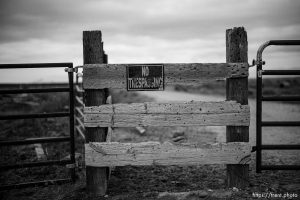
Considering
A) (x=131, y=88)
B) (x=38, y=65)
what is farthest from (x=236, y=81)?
(x=38, y=65)

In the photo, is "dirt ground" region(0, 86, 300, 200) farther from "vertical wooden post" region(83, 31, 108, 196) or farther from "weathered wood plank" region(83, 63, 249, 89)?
"weathered wood plank" region(83, 63, 249, 89)

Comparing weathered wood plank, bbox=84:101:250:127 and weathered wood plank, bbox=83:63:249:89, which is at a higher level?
weathered wood plank, bbox=83:63:249:89

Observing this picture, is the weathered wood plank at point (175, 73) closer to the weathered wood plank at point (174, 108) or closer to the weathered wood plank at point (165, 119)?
the weathered wood plank at point (174, 108)

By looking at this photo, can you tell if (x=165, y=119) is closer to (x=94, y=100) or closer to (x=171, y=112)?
(x=171, y=112)

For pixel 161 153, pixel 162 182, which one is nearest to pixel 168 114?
pixel 161 153

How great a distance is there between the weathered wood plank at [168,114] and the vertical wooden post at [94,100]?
0.44 ft

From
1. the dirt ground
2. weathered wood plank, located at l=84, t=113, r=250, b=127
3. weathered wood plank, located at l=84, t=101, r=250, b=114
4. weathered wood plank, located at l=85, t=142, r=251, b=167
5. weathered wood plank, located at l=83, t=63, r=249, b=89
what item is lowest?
the dirt ground

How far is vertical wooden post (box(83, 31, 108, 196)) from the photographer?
3.94 m

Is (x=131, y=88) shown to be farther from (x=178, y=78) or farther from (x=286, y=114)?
(x=286, y=114)

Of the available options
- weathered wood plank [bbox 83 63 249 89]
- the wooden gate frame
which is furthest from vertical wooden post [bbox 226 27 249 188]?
weathered wood plank [bbox 83 63 249 89]

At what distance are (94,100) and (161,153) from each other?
4.00ft

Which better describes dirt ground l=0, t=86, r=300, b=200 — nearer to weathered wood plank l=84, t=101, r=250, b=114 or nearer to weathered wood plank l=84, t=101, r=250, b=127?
weathered wood plank l=84, t=101, r=250, b=127

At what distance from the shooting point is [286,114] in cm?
1110

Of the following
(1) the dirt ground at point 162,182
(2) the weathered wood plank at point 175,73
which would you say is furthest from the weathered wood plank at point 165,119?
(1) the dirt ground at point 162,182
